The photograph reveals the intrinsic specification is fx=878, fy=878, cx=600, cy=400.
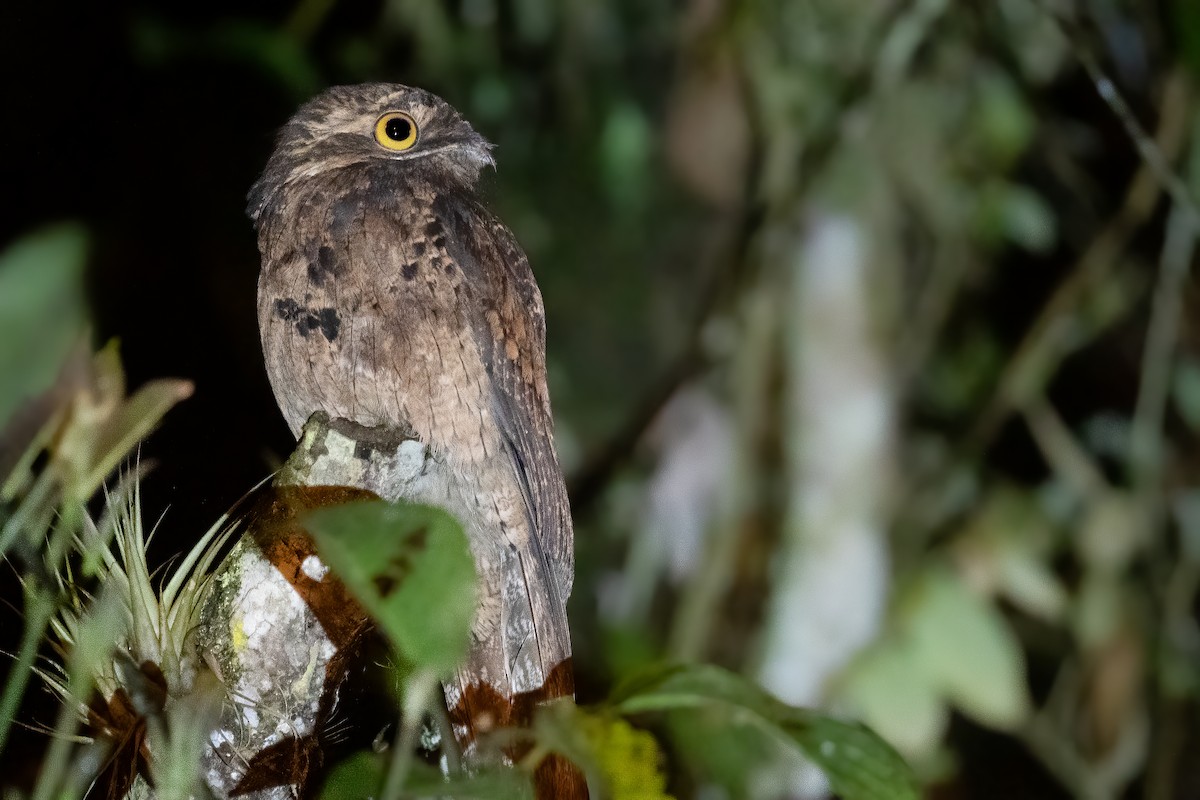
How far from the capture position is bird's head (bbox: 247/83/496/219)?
1016 mm

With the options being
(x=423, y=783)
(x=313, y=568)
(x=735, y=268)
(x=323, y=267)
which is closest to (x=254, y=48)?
(x=323, y=267)

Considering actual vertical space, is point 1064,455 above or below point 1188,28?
below

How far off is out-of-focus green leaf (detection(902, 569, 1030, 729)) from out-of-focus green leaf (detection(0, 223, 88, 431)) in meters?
1.38

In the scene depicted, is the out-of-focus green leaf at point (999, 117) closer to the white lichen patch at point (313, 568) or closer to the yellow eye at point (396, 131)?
the yellow eye at point (396, 131)

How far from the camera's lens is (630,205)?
199 centimetres

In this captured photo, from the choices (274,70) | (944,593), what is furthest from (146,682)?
(944,593)

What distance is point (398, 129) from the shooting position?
1038 millimetres

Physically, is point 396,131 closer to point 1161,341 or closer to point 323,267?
point 323,267

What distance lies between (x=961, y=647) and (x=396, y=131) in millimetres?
1291

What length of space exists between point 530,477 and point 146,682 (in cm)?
45

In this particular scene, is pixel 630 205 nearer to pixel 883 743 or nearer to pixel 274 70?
pixel 274 70

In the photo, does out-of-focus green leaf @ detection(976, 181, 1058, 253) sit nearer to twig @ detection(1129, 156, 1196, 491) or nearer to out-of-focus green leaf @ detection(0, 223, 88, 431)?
twig @ detection(1129, 156, 1196, 491)

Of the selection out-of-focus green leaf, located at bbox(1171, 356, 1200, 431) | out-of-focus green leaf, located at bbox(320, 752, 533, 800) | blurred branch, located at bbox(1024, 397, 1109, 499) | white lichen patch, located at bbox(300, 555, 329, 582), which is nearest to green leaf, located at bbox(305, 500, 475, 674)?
out-of-focus green leaf, located at bbox(320, 752, 533, 800)

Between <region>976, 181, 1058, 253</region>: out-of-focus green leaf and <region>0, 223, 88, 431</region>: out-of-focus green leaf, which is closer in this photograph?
<region>0, 223, 88, 431</region>: out-of-focus green leaf
